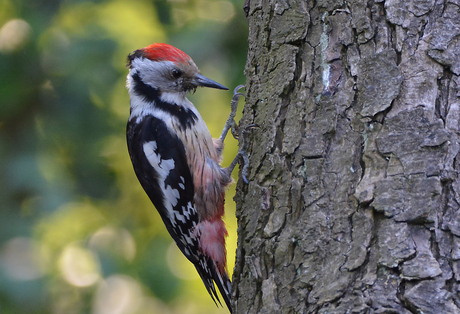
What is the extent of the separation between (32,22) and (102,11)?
0.47m

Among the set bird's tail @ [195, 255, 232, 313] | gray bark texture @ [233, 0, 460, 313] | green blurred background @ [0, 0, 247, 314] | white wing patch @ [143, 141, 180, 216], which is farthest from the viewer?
green blurred background @ [0, 0, 247, 314]

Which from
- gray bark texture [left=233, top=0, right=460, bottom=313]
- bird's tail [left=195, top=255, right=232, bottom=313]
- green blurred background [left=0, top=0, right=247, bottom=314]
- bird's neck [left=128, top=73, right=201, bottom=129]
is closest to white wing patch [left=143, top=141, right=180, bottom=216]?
bird's neck [left=128, top=73, right=201, bottom=129]

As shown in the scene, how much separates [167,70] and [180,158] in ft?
1.80

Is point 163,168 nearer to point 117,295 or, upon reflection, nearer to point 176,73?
point 176,73

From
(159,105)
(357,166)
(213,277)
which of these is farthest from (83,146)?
(357,166)

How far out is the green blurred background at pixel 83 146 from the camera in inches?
116

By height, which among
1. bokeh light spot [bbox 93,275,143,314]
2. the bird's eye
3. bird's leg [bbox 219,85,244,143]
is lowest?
bokeh light spot [bbox 93,275,143,314]

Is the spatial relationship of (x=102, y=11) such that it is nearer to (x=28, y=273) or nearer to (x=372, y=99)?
(x=28, y=273)

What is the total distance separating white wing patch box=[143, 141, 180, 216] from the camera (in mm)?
2719

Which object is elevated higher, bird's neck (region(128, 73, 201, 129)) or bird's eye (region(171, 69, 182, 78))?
bird's eye (region(171, 69, 182, 78))

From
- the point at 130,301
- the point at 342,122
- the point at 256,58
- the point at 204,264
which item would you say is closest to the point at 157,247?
the point at 130,301

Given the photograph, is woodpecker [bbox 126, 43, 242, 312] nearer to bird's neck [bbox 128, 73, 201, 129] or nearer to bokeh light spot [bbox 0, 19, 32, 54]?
bird's neck [bbox 128, 73, 201, 129]

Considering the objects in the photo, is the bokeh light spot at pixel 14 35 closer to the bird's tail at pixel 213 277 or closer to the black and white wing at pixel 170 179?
the black and white wing at pixel 170 179

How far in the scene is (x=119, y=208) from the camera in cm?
352
